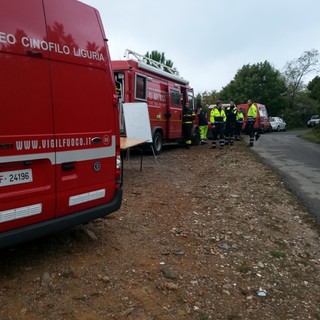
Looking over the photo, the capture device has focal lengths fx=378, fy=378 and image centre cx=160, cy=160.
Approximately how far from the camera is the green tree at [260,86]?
4719 centimetres

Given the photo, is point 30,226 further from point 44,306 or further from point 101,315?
point 101,315

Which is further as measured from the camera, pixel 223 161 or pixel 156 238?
pixel 223 161

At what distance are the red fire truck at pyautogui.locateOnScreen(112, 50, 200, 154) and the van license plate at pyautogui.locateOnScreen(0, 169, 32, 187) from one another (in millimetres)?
6602

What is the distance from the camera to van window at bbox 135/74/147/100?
37.2ft

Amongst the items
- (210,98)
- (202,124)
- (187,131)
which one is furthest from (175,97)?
(210,98)

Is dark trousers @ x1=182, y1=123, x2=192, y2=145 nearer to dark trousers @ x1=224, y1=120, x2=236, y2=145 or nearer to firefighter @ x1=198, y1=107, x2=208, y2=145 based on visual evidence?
dark trousers @ x1=224, y1=120, x2=236, y2=145

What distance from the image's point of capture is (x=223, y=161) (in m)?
12.1

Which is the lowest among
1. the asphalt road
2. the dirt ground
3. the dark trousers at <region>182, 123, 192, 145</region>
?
the asphalt road

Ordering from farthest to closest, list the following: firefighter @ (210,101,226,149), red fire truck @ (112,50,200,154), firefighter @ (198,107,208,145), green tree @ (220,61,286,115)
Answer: green tree @ (220,61,286,115) < firefighter @ (198,107,208,145) < firefighter @ (210,101,226,149) < red fire truck @ (112,50,200,154)

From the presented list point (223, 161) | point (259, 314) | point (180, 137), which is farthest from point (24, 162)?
point (180, 137)

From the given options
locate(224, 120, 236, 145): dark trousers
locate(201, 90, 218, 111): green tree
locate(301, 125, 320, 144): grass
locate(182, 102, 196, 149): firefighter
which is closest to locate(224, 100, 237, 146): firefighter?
locate(224, 120, 236, 145): dark trousers

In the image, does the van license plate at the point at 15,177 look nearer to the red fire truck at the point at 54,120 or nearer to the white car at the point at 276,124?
the red fire truck at the point at 54,120

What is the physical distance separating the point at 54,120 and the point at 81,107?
1.28 ft

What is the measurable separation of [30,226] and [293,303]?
2600 mm
